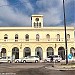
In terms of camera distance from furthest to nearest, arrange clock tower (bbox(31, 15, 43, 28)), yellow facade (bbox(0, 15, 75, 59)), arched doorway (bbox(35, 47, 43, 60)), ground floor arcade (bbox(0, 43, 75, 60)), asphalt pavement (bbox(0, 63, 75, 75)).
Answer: clock tower (bbox(31, 15, 43, 28))
arched doorway (bbox(35, 47, 43, 60))
yellow facade (bbox(0, 15, 75, 59))
ground floor arcade (bbox(0, 43, 75, 60))
asphalt pavement (bbox(0, 63, 75, 75))

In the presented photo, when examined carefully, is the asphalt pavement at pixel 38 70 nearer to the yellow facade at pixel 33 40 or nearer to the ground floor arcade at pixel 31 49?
the ground floor arcade at pixel 31 49

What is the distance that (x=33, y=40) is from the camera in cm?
6912

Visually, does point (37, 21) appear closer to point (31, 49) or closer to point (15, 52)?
point (31, 49)

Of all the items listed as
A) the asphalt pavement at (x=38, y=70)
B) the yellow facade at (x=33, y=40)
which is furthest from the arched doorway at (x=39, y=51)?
the asphalt pavement at (x=38, y=70)

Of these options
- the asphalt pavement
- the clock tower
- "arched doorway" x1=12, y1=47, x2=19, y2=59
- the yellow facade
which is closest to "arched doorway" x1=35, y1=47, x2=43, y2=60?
the yellow facade

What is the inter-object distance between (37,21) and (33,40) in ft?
20.7

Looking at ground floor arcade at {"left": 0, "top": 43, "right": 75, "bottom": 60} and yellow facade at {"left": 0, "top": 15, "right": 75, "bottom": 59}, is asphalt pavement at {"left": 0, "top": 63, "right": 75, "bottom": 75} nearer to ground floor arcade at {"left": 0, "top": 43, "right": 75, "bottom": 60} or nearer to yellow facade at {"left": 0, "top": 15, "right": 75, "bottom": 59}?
ground floor arcade at {"left": 0, "top": 43, "right": 75, "bottom": 60}

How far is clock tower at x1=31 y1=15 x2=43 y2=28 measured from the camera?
2843 inches

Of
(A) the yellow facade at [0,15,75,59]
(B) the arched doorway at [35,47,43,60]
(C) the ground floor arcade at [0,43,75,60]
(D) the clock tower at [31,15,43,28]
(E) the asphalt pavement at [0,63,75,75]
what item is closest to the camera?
(E) the asphalt pavement at [0,63,75,75]

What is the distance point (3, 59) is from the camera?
6181cm

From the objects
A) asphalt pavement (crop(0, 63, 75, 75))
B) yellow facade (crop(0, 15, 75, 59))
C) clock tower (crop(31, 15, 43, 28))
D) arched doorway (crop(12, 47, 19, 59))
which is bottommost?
asphalt pavement (crop(0, 63, 75, 75))

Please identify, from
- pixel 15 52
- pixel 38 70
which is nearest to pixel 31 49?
pixel 15 52

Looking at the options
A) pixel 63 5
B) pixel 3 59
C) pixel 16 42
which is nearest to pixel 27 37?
pixel 16 42

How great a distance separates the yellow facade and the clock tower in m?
2.32
